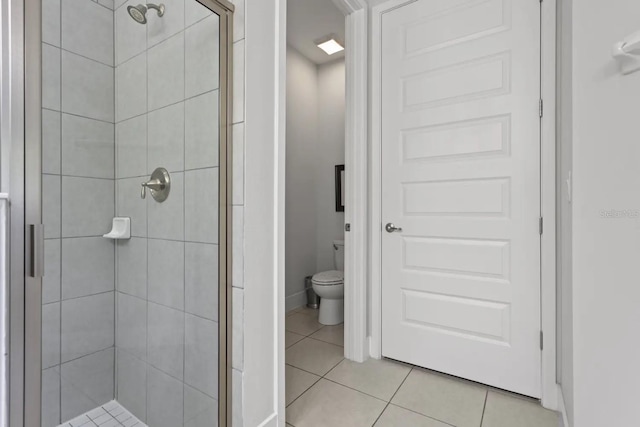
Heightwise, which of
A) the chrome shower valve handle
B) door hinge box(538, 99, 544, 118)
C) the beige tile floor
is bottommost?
the beige tile floor

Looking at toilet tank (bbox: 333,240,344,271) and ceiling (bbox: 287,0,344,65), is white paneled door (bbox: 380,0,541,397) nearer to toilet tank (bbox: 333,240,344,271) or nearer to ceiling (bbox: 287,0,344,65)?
ceiling (bbox: 287,0,344,65)

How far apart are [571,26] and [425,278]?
1372 mm

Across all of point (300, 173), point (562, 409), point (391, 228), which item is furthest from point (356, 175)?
point (562, 409)

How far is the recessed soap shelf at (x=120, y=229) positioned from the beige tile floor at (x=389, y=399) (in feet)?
3.71

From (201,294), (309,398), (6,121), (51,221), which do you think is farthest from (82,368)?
(309,398)

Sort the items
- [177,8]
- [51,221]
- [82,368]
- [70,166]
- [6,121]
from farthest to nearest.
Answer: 1. [177,8]
2. [82,368]
3. [70,166]
4. [51,221]
5. [6,121]

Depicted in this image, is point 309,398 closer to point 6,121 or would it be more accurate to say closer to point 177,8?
point 6,121

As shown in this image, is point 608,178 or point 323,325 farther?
point 323,325

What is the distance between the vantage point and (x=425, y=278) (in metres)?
1.88

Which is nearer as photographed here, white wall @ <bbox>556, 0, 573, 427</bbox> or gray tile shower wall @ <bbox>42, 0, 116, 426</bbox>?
gray tile shower wall @ <bbox>42, 0, 116, 426</bbox>

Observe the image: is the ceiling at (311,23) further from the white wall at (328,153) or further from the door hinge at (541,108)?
the door hinge at (541,108)

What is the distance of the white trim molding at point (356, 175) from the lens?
2.00 meters

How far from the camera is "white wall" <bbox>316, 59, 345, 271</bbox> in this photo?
10.9ft

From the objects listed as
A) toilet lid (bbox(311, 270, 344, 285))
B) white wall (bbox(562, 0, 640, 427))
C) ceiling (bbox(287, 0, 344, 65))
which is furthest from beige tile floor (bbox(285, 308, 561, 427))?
ceiling (bbox(287, 0, 344, 65))
